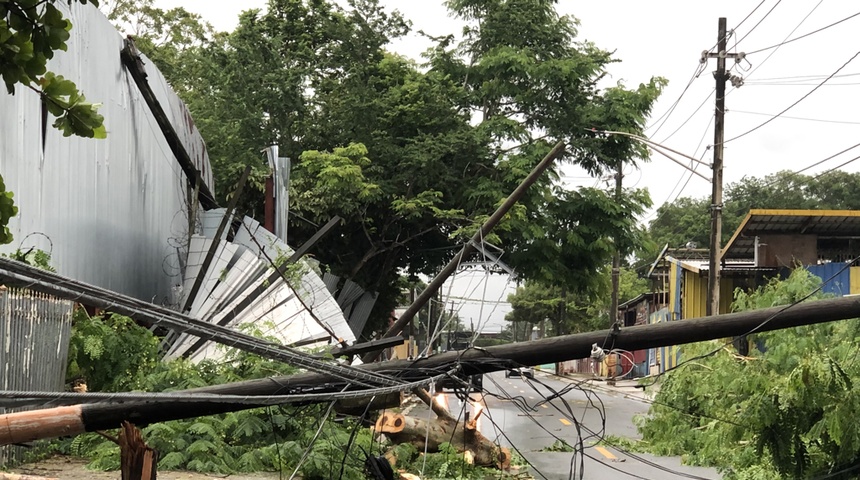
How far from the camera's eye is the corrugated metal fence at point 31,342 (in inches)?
345

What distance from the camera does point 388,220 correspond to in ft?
87.2

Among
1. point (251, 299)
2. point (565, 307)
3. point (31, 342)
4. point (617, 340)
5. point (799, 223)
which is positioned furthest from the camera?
point (565, 307)

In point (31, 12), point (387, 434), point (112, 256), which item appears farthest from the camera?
point (112, 256)

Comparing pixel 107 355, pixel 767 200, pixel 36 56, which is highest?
pixel 767 200

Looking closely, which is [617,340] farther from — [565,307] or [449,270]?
[565,307]

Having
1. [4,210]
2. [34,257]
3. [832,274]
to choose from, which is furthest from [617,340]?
[832,274]

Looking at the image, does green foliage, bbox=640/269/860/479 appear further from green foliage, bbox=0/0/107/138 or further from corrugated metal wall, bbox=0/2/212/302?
green foliage, bbox=0/0/107/138

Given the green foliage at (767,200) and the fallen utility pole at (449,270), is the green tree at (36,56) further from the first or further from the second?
the green foliage at (767,200)

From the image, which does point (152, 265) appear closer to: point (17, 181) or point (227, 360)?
point (227, 360)

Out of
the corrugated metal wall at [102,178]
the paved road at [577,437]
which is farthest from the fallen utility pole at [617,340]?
the corrugated metal wall at [102,178]

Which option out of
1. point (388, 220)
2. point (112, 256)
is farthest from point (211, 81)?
point (112, 256)

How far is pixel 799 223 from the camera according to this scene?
25.6m

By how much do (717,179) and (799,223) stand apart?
6.54 meters

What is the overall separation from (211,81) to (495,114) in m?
8.61
